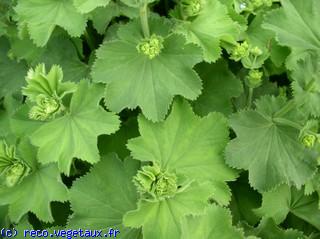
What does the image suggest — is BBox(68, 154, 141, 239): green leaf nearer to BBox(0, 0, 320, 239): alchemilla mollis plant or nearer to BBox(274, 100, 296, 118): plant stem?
BBox(0, 0, 320, 239): alchemilla mollis plant

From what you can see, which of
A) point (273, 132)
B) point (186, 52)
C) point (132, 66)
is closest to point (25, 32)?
point (132, 66)

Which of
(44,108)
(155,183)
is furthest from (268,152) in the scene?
(44,108)

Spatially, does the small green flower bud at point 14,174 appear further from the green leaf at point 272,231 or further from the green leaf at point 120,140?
the green leaf at point 272,231

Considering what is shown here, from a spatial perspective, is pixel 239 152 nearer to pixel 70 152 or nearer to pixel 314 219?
pixel 314 219

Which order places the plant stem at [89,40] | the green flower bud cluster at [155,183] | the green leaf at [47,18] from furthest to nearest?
the plant stem at [89,40]
the green leaf at [47,18]
the green flower bud cluster at [155,183]

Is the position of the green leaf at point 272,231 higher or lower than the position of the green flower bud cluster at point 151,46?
lower

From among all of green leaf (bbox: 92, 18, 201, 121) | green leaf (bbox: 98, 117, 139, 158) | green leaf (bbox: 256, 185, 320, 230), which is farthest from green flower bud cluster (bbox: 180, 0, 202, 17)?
green leaf (bbox: 256, 185, 320, 230)

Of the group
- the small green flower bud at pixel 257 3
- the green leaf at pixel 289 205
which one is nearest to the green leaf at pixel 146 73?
the small green flower bud at pixel 257 3
